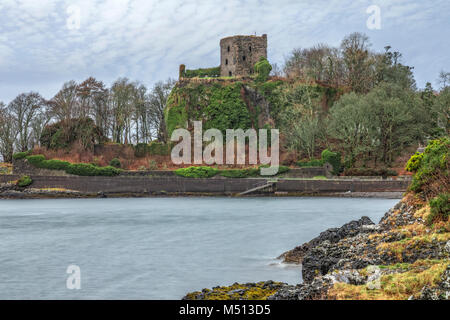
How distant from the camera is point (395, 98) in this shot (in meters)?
49.8

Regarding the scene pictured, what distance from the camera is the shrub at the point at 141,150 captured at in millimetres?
58812

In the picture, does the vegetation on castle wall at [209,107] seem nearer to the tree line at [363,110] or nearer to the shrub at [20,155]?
the tree line at [363,110]

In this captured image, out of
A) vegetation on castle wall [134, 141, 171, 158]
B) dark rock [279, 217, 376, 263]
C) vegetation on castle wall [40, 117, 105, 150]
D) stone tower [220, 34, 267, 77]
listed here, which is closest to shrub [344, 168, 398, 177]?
vegetation on castle wall [134, 141, 171, 158]

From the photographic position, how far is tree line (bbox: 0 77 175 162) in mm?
58219

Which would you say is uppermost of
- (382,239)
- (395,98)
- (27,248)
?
(395,98)

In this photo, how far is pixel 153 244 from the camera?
69.9ft

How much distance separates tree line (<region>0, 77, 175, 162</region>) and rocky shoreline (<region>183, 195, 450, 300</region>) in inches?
1915

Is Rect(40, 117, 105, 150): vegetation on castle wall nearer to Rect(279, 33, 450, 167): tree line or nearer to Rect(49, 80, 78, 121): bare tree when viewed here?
Rect(49, 80, 78, 121): bare tree

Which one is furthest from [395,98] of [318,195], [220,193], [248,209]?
[248,209]

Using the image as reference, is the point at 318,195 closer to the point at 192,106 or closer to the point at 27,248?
the point at 192,106

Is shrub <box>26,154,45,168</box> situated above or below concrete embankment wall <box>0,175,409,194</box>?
above

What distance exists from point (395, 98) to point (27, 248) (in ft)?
133

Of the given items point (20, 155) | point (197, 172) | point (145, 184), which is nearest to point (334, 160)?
point (197, 172)

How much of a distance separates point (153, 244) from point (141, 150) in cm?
3886
